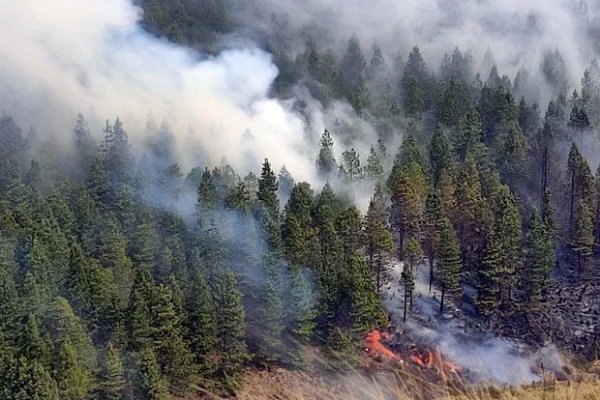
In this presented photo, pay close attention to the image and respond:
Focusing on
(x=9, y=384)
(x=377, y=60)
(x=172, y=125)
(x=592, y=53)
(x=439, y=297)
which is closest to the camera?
(x=9, y=384)

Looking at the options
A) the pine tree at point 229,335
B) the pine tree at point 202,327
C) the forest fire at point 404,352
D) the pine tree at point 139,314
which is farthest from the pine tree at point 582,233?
the pine tree at point 139,314

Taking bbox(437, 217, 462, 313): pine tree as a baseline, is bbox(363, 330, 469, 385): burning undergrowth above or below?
below

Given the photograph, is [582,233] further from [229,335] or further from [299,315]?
[229,335]

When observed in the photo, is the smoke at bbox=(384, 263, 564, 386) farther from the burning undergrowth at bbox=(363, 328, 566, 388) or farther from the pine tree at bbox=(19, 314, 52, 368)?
the pine tree at bbox=(19, 314, 52, 368)

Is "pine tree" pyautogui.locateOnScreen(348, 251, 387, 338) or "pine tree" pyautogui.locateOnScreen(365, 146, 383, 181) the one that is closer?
"pine tree" pyautogui.locateOnScreen(348, 251, 387, 338)

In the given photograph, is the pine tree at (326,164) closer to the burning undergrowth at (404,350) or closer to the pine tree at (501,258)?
the pine tree at (501,258)

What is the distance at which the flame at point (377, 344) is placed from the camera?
54.6 m

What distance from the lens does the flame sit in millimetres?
Answer: 54562

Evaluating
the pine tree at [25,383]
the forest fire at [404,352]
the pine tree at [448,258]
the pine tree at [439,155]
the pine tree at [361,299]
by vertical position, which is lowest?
the pine tree at [25,383]

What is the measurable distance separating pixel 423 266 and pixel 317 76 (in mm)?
37547

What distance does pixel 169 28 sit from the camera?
369 ft

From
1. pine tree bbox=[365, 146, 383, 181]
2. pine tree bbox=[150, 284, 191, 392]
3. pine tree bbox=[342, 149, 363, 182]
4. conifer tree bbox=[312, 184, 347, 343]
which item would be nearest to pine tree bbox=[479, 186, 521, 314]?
conifer tree bbox=[312, 184, 347, 343]

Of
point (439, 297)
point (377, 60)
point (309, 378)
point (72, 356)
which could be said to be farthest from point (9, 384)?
point (377, 60)

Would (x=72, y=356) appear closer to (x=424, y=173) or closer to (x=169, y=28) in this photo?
(x=424, y=173)
